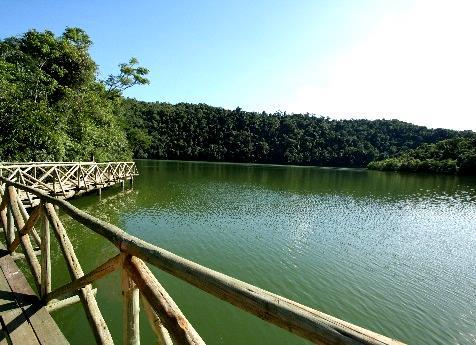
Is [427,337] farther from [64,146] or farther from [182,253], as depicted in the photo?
[64,146]

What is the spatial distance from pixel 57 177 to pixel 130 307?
13808 mm

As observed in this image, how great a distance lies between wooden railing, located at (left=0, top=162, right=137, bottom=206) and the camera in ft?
41.9

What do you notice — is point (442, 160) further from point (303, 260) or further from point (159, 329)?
point (159, 329)

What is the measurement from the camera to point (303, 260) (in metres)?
12.5

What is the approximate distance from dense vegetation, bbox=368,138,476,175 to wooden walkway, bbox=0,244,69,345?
3272 inches

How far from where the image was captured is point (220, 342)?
6.88 meters

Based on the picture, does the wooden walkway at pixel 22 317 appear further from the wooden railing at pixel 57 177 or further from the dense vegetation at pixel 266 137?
the dense vegetation at pixel 266 137

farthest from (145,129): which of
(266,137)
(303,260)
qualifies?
(303,260)

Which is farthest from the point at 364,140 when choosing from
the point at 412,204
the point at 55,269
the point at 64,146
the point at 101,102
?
the point at 55,269

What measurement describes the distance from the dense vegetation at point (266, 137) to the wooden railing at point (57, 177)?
3177 inches

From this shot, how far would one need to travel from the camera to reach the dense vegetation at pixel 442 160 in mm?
71375

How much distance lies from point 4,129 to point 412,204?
30.5 meters

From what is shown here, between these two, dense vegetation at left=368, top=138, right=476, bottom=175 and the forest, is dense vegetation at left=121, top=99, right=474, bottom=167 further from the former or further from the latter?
dense vegetation at left=368, top=138, right=476, bottom=175

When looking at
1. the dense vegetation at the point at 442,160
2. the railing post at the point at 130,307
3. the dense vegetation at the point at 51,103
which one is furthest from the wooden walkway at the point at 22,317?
the dense vegetation at the point at 442,160
